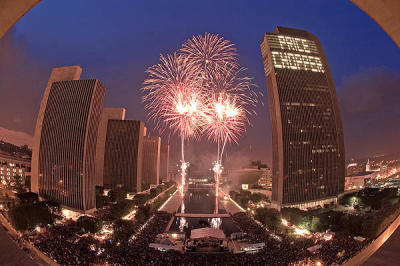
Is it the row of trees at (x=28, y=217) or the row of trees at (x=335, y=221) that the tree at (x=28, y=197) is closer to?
the row of trees at (x=28, y=217)

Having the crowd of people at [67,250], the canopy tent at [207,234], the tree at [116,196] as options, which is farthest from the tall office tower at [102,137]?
the canopy tent at [207,234]

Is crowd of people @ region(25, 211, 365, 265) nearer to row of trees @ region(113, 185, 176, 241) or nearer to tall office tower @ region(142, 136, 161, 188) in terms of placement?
row of trees @ region(113, 185, 176, 241)

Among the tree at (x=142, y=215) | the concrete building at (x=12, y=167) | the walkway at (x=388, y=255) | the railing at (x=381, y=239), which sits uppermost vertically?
the walkway at (x=388, y=255)

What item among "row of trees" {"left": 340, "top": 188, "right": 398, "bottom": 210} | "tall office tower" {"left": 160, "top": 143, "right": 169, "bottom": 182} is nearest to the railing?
"row of trees" {"left": 340, "top": 188, "right": 398, "bottom": 210}

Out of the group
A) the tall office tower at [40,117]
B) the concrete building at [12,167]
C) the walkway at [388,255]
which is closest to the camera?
the walkway at [388,255]

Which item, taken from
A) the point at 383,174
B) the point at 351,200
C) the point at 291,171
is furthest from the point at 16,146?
the point at 383,174

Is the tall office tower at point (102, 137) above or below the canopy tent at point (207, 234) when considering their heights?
above

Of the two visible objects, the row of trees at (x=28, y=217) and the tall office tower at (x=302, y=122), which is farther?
the tall office tower at (x=302, y=122)
